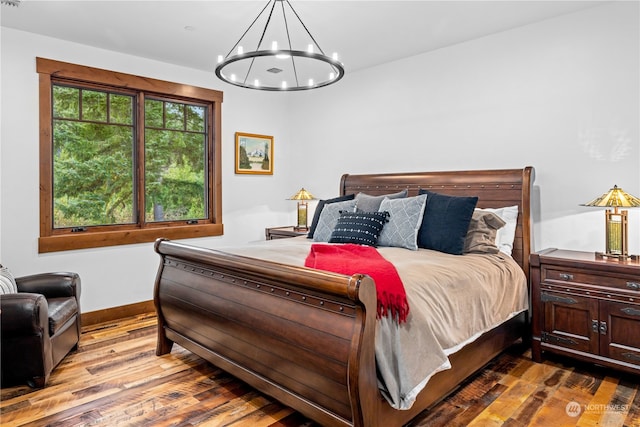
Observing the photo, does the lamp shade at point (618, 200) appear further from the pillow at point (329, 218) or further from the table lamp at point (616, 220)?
the pillow at point (329, 218)

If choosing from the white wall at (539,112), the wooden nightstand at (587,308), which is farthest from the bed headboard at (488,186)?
the wooden nightstand at (587,308)

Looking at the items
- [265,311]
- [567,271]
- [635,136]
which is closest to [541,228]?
[567,271]

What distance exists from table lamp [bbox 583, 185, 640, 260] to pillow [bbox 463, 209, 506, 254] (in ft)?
2.19

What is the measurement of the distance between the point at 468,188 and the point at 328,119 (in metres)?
2.16

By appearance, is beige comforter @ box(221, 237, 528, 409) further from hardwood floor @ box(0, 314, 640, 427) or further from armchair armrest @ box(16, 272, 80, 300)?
armchair armrest @ box(16, 272, 80, 300)

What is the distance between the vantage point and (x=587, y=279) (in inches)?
108

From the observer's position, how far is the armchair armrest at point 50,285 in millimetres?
3066

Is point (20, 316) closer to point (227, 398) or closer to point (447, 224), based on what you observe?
point (227, 398)

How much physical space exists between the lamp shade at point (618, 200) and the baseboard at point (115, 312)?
4.18 meters

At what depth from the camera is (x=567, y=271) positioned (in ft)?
9.32

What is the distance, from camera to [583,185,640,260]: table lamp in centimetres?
273

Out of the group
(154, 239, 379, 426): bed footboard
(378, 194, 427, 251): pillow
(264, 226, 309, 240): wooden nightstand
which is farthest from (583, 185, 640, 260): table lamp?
(264, 226, 309, 240): wooden nightstand

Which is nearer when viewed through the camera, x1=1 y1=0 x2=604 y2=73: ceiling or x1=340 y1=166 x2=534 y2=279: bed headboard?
x1=1 y1=0 x2=604 y2=73: ceiling

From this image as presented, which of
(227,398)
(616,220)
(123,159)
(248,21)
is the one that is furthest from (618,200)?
(123,159)
